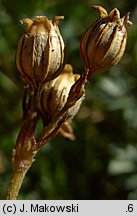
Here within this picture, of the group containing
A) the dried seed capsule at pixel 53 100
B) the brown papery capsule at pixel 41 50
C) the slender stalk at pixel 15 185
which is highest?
the brown papery capsule at pixel 41 50

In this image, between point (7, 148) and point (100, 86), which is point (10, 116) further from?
point (100, 86)

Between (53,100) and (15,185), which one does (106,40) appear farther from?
(15,185)

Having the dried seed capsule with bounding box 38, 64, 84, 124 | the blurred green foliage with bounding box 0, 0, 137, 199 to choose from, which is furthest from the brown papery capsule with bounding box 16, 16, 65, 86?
the blurred green foliage with bounding box 0, 0, 137, 199

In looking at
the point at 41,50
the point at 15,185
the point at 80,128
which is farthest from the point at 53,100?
the point at 80,128

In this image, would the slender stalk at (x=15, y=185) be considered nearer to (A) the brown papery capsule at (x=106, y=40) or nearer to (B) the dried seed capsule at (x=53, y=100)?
(B) the dried seed capsule at (x=53, y=100)

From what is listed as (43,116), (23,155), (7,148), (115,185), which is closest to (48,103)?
(43,116)

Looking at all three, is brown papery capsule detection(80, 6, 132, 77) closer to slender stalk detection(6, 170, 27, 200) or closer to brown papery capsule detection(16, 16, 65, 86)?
brown papery capsule detection(16, 16, 65, 86)

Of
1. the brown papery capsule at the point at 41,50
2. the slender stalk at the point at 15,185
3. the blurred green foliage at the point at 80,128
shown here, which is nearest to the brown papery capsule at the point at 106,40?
the brown papery capsule at the point at 41,50
